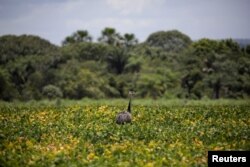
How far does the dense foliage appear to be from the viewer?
53.8m

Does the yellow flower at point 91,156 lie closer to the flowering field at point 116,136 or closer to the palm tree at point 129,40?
the flowering field at point 116,136

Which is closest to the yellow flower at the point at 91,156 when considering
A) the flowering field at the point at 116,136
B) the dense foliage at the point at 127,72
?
the flowering field at the point at 116,136

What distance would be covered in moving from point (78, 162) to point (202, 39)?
5500 centimetres

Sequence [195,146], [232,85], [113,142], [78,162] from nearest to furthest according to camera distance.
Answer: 1. [78,162]
2. [195,146]
3. [113,142]
4. [232,85]

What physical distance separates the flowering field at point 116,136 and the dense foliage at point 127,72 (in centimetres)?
3277

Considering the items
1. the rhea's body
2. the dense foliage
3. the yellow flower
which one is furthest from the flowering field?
the dense foliage

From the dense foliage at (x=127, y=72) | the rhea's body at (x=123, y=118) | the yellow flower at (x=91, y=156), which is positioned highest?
the dense foliage at (x=127, y=72)

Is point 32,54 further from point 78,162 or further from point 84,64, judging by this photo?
point 78,162

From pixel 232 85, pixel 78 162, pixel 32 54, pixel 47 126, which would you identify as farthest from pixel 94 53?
pixel 78 162

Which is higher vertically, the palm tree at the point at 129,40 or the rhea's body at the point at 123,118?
the palm tree at the point at 129,40

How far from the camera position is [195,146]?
13211mm

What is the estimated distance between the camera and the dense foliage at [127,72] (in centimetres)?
5381

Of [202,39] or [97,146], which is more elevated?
[202,39]

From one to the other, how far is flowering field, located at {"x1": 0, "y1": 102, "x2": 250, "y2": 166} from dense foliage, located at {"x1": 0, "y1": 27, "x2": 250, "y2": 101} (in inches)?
1290
